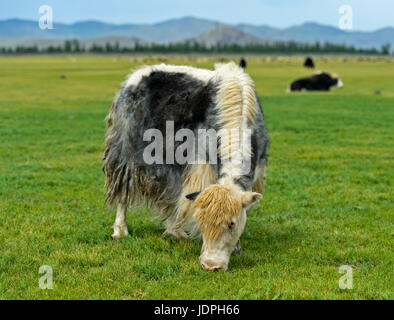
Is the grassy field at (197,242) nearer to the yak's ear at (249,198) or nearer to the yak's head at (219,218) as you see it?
the yak's head at (219,218)

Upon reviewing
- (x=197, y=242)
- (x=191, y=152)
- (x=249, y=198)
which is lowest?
(x=197, y=242)

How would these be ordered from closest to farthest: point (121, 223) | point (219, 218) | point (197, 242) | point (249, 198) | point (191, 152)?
point (219, 218) < point (249, 198) < point (191, 152) < point (197, 242) < point (121, 223)

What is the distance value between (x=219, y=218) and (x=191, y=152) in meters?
1.37

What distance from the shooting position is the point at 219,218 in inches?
210

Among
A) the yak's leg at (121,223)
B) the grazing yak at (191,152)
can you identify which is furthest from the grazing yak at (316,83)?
the yak's leg at (121,223)

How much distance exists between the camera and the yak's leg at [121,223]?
6.96 metres

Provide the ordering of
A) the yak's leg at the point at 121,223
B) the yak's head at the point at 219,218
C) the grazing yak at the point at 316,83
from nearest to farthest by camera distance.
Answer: the yak's head at the point at 219,218
the yak's leg at the point at 121,223
the grazing yak at the point at 316,83

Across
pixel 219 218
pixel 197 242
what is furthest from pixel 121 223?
pixel 219 218

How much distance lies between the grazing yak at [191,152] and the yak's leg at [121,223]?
0.01 m

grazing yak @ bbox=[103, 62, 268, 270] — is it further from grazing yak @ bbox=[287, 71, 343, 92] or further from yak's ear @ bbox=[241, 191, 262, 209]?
grazing yak @ bbox=[287, 71, 343, 92]

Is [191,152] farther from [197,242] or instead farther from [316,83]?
[316,83]

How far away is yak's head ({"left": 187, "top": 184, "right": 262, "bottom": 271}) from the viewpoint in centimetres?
535

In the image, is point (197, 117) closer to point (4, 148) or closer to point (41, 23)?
point (41, 23)

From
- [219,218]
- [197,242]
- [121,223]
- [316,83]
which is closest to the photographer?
[219,218]
